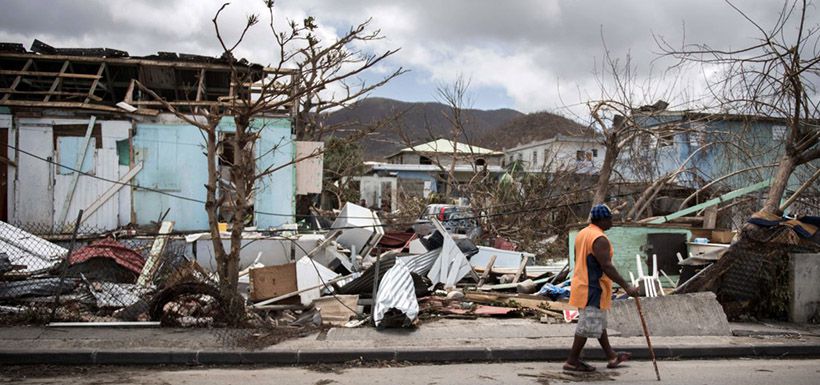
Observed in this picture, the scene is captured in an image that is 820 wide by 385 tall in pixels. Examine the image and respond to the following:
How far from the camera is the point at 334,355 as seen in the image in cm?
711

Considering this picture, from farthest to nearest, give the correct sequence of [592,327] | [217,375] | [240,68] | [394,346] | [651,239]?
[240,68]
[651,239]
[394,346]
[217,375]
[592,327]

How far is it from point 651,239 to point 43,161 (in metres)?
12.6

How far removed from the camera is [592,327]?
6.08 metres

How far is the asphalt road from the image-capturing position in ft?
20.5

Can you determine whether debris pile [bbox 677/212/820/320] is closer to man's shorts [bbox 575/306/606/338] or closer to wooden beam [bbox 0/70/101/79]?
man's shorts [bbox 575/306/606/338]

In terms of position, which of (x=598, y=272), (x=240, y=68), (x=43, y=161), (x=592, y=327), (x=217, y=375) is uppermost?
(x=240, y=68)

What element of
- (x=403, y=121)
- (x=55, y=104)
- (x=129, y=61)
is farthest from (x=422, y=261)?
(x=403, y=121)

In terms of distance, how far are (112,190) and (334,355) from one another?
934 cm

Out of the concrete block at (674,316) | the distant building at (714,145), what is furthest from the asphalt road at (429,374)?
the distant building at (714,145)

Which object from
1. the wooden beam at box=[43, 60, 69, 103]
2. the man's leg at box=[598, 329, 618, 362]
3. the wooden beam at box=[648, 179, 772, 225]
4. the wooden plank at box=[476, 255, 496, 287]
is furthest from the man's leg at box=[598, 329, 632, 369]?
the wooden beam at box=[43, 60, 69, 103]

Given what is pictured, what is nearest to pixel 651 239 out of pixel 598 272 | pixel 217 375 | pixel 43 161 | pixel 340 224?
pixel 598 272

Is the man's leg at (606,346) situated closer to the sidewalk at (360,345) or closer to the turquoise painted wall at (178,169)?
the sidewalk at (360,345)

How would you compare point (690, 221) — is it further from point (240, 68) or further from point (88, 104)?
point (88, 104)

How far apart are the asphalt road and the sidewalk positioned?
16 cm
